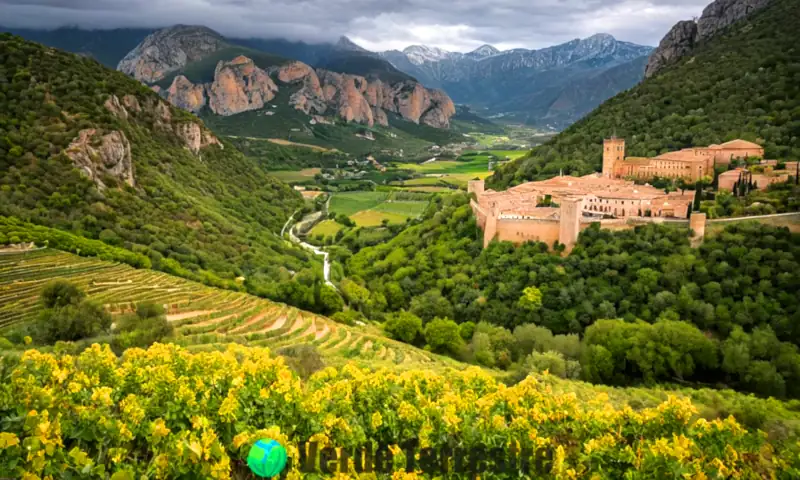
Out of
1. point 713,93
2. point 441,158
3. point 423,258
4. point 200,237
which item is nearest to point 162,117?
point 200,237

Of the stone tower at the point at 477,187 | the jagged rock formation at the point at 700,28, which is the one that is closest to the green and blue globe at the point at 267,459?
the stone tower at the point at 477,187

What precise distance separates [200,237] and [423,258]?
17135 millimetres

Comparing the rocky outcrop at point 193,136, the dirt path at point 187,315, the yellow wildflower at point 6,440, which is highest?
the rocky outcrop at point 193,136

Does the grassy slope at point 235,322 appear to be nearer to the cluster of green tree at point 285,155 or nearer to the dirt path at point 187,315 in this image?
the dirt path at point 187,315

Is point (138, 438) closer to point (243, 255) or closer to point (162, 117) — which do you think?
point (243, 255)

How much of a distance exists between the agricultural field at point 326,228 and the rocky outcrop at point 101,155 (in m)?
19.7

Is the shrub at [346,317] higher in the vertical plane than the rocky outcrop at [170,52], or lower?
lower

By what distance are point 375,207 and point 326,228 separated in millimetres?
10325

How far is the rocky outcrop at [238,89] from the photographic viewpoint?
148475mm

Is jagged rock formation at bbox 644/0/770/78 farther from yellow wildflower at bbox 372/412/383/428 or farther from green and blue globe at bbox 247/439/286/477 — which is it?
green and blue globe at bbox 247/439/286/477

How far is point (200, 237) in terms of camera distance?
40219 mm

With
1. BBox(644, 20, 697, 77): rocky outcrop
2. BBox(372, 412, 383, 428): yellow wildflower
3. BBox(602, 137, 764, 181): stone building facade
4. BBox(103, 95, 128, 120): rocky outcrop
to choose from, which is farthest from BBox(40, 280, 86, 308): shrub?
BBox(644, 20, 697, 77): rocky outcrop

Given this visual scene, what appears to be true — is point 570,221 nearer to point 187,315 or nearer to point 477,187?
point 477,187

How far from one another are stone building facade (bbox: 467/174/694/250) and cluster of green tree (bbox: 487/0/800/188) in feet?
34.6
